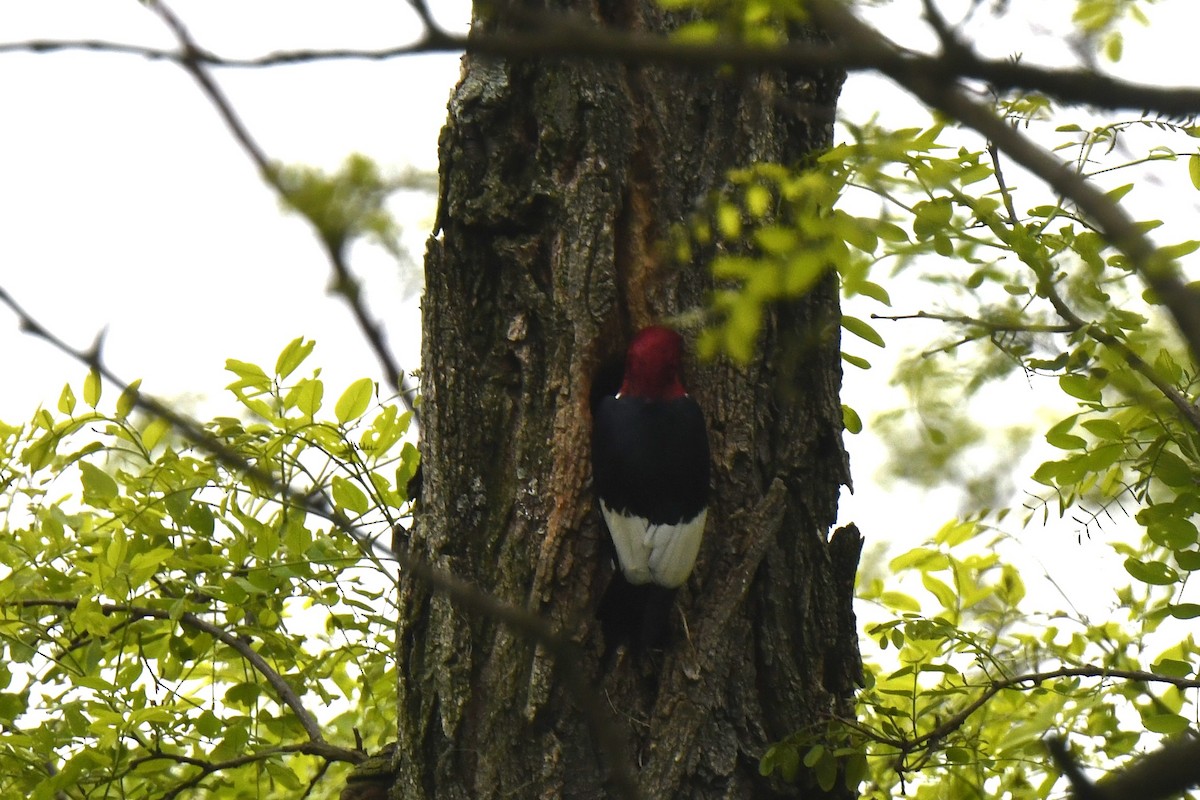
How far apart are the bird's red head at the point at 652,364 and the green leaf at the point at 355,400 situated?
2.16ft

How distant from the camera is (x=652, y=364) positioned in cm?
231

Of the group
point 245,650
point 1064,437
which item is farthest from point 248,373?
point 1064,437

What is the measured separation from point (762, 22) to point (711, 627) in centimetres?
111

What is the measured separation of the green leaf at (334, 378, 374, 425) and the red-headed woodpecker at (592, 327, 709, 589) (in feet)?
2.03

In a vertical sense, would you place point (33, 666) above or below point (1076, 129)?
below

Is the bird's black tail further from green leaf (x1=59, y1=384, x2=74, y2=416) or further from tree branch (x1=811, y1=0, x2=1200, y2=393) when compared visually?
tree branch (x1=811, y1=0, x2=1200, y2=393)

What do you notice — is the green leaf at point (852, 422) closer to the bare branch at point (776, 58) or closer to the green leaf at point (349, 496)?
the green leaf at point (349, 496)

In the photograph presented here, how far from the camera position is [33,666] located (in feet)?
8.77

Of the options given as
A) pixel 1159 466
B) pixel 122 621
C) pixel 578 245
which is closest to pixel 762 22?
pixel 578 245

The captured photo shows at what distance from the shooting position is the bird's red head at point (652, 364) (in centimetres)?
229

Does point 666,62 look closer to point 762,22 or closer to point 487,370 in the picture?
point 762,22

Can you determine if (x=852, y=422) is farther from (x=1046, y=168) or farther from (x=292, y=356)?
(x=1046, y=168)

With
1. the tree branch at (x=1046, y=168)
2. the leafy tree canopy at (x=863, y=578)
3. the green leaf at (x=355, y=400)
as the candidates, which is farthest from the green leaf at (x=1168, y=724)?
the green leaf at (x=355, y=400)

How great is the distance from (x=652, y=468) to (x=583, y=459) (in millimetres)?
139
